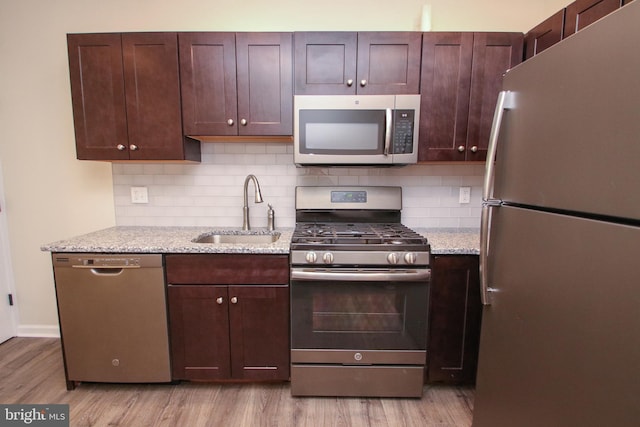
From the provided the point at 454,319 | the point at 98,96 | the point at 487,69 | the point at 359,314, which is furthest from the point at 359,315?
the point at 98,96

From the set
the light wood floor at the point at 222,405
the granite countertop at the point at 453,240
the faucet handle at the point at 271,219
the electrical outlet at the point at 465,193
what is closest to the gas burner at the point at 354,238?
the granite countertop at the point at 453,240

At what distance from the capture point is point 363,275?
1519 millimetres

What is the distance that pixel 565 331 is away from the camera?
777 mm

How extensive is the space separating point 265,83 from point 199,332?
1.50 meters

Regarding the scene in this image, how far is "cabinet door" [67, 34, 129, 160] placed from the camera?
5.63 feet

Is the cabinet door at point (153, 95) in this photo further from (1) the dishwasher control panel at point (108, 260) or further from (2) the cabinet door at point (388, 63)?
(2) the cabinet door at point (388, 63)

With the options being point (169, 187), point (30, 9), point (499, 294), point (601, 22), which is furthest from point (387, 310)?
point (30, 9)

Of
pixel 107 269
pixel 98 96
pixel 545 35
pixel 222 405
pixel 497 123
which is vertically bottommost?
pixel 222 405

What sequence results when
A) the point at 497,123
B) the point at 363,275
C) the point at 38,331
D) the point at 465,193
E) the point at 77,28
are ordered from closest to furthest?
the point at 497,123, the point at 363,275, the point at 77,28, the point at 465,193, the point at 38,331

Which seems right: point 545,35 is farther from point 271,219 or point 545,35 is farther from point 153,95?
point 153,95

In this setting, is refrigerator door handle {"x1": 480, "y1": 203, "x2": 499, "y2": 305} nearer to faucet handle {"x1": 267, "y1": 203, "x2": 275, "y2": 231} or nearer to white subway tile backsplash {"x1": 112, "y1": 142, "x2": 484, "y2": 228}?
white subway tile backsplash {"x1": 112, "y1": 142, "x2": 484, "y2": 228}

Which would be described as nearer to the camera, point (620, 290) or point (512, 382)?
point (620, 290)

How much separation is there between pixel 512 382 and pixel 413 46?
172 centimetres

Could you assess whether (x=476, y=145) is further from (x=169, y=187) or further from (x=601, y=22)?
(x=169, y=187)
